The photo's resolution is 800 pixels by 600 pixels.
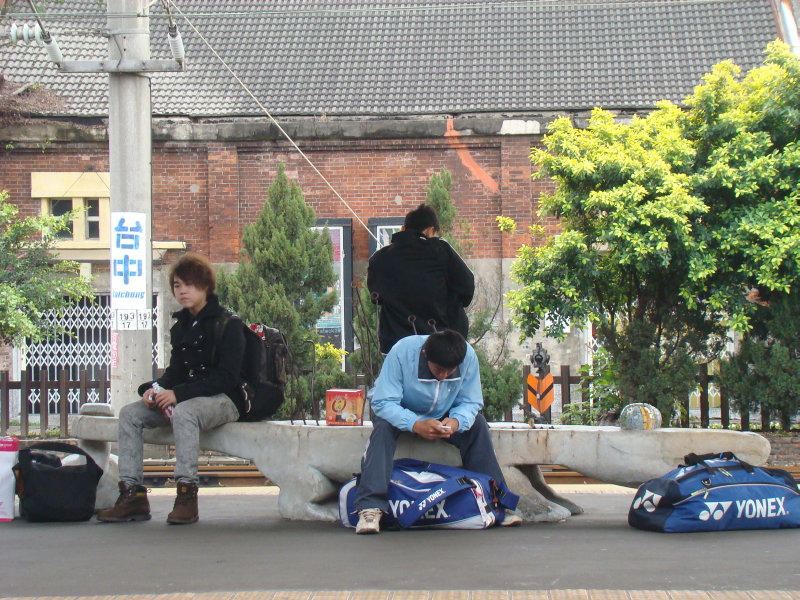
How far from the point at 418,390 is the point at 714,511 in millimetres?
1912

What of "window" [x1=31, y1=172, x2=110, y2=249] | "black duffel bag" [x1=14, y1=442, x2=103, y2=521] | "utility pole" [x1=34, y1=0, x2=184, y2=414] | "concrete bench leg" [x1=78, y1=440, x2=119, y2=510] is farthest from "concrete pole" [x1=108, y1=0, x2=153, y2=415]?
"window" [x1=31, y1=172, x2=110, y2=249]

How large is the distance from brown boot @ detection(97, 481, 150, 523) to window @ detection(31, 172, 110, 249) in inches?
565

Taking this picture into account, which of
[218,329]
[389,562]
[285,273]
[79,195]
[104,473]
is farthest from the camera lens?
[79,195]

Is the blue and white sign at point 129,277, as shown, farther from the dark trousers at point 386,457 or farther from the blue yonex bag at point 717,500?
the blue yonex bag at point 717,500

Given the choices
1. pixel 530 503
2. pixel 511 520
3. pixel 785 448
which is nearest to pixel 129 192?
pixel 530 503

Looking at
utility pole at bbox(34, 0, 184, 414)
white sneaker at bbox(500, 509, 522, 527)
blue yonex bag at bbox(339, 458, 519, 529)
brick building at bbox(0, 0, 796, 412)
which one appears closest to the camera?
blue yonex bag at bbox(339, 458, 519, 529)

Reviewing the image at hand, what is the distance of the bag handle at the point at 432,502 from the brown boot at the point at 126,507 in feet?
6.10

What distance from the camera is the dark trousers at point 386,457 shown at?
20.5ft

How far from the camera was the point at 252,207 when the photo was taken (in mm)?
21016

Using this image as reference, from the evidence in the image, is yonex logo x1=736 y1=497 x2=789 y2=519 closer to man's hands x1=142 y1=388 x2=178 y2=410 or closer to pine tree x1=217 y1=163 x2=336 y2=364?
man's hands x1=142 y1=388 x2=178 y2=410

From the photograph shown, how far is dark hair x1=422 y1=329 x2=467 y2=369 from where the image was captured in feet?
20.9

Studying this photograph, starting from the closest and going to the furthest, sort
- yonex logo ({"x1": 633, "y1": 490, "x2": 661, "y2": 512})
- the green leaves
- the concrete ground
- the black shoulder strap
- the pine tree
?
1. the concrete ground
2. yonex logo ({"x1": 633, "y1": 490, "x2": 661, "y2": 512})
3. the black shoulder strap
4. the green leaves
5. the pine tree

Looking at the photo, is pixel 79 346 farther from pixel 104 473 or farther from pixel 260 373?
pixel 260 373

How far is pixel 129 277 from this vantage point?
12164mm
